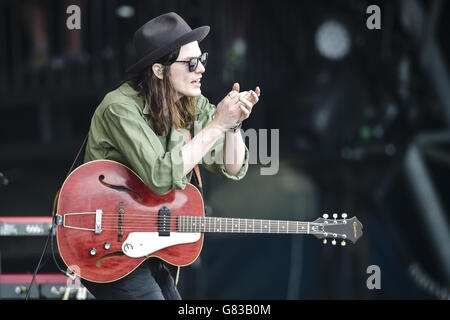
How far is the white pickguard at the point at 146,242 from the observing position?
299 cm

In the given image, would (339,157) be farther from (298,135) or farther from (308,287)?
(308,287)

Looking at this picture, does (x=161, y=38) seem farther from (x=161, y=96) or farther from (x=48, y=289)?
(x=48, y=289)

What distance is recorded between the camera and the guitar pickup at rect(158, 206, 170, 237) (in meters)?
3.00

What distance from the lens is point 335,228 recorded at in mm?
3227

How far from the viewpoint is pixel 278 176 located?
18.1ft

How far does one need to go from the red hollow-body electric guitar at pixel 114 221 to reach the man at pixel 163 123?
7cm

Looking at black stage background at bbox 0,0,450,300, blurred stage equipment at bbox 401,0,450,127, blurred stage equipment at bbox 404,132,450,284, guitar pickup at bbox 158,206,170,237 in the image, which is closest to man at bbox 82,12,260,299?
guitar pickup at bbox 158,206,170,237

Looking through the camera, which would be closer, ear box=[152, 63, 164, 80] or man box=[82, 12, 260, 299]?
man box=[82, 12, 260, 299]

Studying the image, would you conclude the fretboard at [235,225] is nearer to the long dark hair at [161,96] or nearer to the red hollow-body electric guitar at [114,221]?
the red hollow-body electric guitar at [114,221]

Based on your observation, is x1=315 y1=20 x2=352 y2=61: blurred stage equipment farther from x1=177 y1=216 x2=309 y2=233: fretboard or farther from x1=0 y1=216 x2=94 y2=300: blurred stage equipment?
x1=0 y1=216 x2=94 y2=300: blurred stage equipment

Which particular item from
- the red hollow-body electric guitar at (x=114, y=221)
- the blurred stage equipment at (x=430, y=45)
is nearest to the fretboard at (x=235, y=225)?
the red hollow-body electric guitar at (x=114, y=221)

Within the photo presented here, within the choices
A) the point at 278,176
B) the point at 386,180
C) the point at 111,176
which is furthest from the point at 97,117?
the point at 386,180

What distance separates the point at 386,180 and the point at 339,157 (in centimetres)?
50

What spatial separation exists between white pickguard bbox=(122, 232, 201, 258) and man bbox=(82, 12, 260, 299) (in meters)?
0.08
